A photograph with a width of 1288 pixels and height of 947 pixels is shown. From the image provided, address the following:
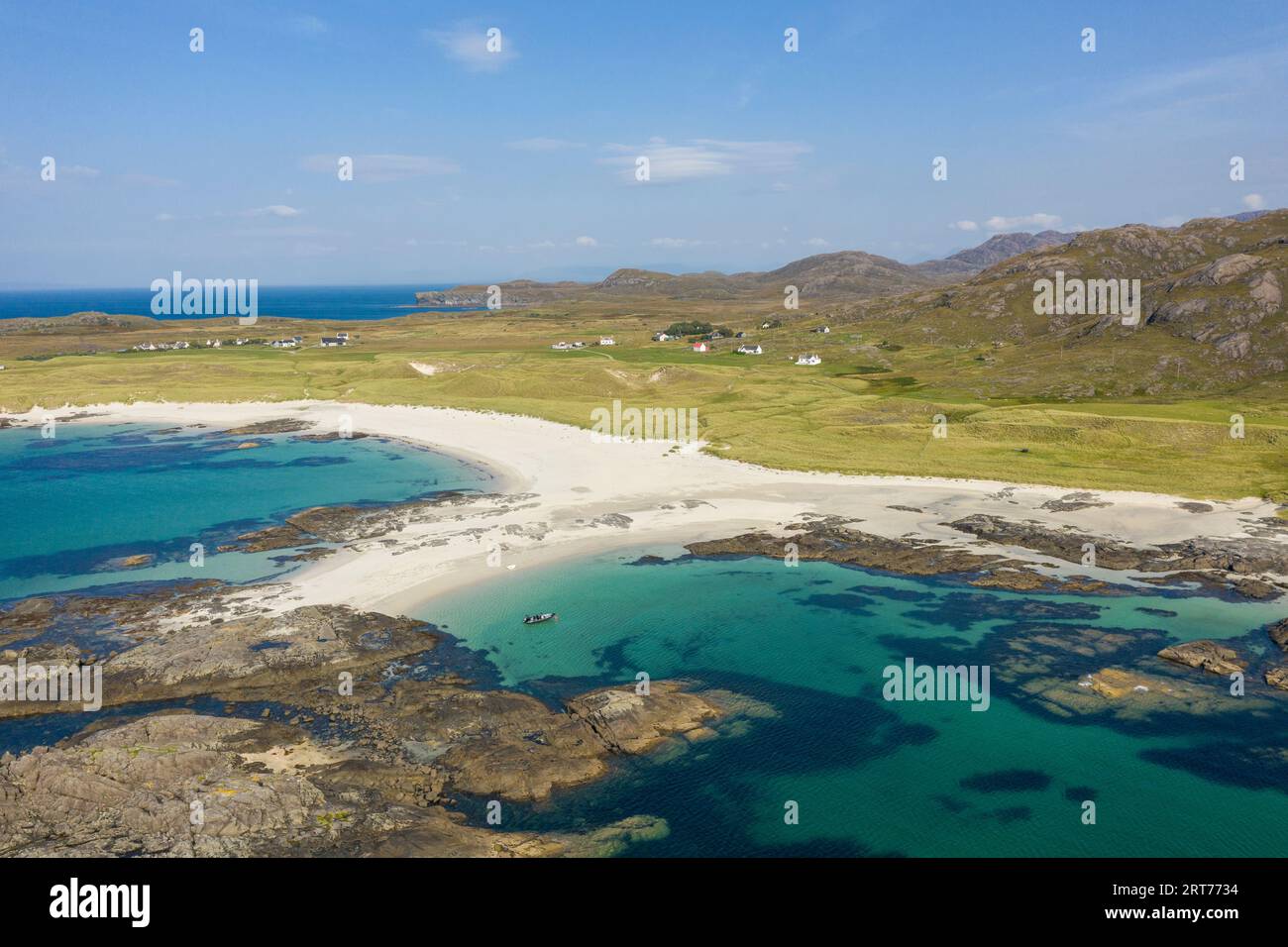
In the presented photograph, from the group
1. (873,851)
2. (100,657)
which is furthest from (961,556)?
(100,657)

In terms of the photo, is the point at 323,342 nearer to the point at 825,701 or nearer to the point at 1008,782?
the point at 825,701

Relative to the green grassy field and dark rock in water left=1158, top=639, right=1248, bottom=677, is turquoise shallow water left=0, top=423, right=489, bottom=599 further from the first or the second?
dark rock in water left=1158, top=639, right=1248, bottom=677

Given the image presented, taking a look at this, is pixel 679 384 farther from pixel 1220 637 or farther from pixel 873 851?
pixel 873 851

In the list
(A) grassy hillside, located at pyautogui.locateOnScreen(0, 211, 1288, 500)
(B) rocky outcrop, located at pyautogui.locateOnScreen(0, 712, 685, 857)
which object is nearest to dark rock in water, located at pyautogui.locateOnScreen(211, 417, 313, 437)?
(A) grassy hillside, located at pyautogui.locateOnScreen(0, 211, 1288, 500)

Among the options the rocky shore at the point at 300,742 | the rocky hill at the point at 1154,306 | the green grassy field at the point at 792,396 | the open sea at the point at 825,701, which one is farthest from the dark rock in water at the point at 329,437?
the rocky hill at the point at 1154,306

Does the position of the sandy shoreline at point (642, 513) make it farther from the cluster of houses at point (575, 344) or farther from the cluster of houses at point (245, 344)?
the cluster of houses at point (245, 344)

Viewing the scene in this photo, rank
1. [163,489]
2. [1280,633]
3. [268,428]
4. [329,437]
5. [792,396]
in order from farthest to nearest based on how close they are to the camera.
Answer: [792,396] < [268,428] < [329,437] < [163,489] < [1280,633]

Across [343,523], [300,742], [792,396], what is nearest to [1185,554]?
[300,742]
